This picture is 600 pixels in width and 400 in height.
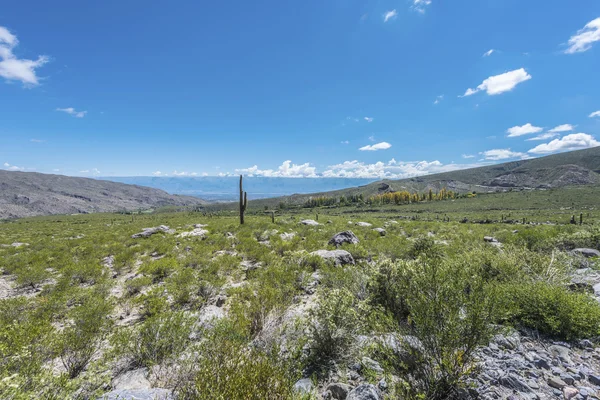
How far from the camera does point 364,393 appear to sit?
351 centimetres

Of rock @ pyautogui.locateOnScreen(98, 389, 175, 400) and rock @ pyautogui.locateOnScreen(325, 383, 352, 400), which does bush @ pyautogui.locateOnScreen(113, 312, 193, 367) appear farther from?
rock @ pyautogui.locateOnScreen(325, 383, 352, 400)

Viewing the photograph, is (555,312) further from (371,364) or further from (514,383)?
(371,364)

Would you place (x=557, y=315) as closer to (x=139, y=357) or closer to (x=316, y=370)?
(x=316, y=370)

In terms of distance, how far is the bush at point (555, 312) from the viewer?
15.6 ft

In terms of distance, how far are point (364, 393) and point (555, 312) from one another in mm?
4654

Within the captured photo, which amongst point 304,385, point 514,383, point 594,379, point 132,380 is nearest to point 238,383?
point 304,385

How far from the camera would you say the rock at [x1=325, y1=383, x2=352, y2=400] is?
373 cm

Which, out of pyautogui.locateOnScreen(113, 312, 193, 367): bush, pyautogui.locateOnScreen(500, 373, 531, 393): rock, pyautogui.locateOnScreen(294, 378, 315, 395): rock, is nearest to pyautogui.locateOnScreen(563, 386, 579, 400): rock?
pyautogui.locateOnScreen(500, 373, 531, 393): rock

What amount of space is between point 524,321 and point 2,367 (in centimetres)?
927

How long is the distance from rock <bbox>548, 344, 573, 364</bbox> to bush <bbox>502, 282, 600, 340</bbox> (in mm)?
407

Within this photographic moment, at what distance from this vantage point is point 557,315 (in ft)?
16.3

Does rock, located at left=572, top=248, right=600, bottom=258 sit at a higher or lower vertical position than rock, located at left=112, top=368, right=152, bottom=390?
higher

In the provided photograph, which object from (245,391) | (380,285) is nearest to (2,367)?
(245,391)

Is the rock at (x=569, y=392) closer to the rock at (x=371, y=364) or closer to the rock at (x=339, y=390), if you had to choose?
the rock at (x=371, y=364)
